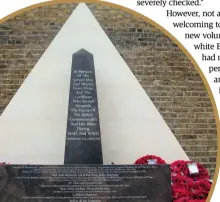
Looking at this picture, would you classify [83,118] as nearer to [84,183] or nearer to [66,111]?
[66,111]

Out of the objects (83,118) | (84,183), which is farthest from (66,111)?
(84,183)

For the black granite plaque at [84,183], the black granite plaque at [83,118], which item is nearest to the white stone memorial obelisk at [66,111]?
the black granite plaque at [83,118]

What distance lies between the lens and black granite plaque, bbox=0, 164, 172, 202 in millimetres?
4633

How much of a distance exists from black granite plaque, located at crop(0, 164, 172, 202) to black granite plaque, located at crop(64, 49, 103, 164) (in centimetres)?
38

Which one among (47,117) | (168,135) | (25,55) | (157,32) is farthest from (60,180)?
(157,32)

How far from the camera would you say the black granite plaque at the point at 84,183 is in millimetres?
4633

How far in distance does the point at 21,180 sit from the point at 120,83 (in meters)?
2.23

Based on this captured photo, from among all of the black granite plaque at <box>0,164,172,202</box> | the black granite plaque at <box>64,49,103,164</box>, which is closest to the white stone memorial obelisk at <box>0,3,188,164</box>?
the black granite plaque at <box>64,49,103,164</box>

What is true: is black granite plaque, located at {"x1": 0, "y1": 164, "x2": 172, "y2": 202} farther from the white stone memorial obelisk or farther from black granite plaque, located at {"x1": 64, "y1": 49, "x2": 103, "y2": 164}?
the white stone memorial obelisk

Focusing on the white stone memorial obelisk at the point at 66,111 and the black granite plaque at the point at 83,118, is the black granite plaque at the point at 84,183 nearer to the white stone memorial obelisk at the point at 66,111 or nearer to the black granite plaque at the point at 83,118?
the black granite plaque at the point at 83,118

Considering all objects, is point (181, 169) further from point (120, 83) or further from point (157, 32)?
point (157, 32)

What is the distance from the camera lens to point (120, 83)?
20.5 ft

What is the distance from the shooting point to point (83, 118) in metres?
5.34

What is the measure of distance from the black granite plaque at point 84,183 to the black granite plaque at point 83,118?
377 mm
